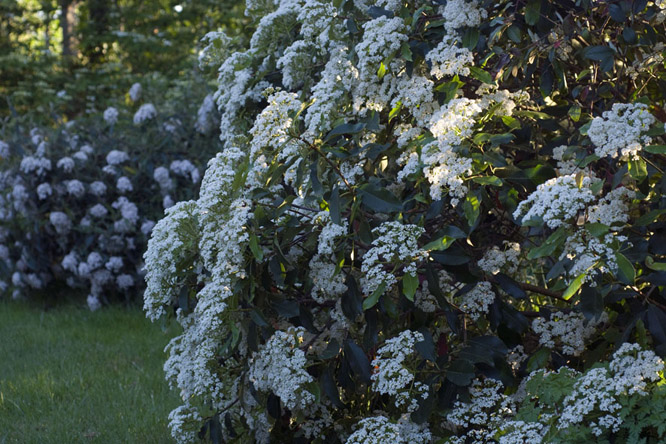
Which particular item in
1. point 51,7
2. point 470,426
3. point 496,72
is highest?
point 496,72

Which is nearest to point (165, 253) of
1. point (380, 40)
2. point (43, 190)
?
point (380, 40)

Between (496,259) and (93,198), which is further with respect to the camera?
(93,198)

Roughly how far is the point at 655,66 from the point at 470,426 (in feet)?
4.78

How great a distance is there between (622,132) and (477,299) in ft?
2.43

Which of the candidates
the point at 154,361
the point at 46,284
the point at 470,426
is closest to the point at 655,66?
the point at 470,426

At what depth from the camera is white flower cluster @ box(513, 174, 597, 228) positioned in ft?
7.73

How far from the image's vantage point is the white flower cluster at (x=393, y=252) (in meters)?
2.64

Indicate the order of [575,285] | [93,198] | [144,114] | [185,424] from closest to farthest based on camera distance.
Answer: [575,285] < [185,424] < [93,198] < [144,114]

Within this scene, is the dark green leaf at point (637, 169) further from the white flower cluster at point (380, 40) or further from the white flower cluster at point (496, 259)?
the white flower cluster at point (380, 40)

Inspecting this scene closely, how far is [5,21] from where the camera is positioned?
15391 millimetres

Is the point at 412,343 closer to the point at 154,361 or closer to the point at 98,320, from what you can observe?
the point at 154,361

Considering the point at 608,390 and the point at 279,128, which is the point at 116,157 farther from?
the point at 608,390

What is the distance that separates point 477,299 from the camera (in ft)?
9.20

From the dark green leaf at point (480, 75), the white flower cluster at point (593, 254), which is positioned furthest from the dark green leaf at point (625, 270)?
the dark green leaf at point (480, 75)
